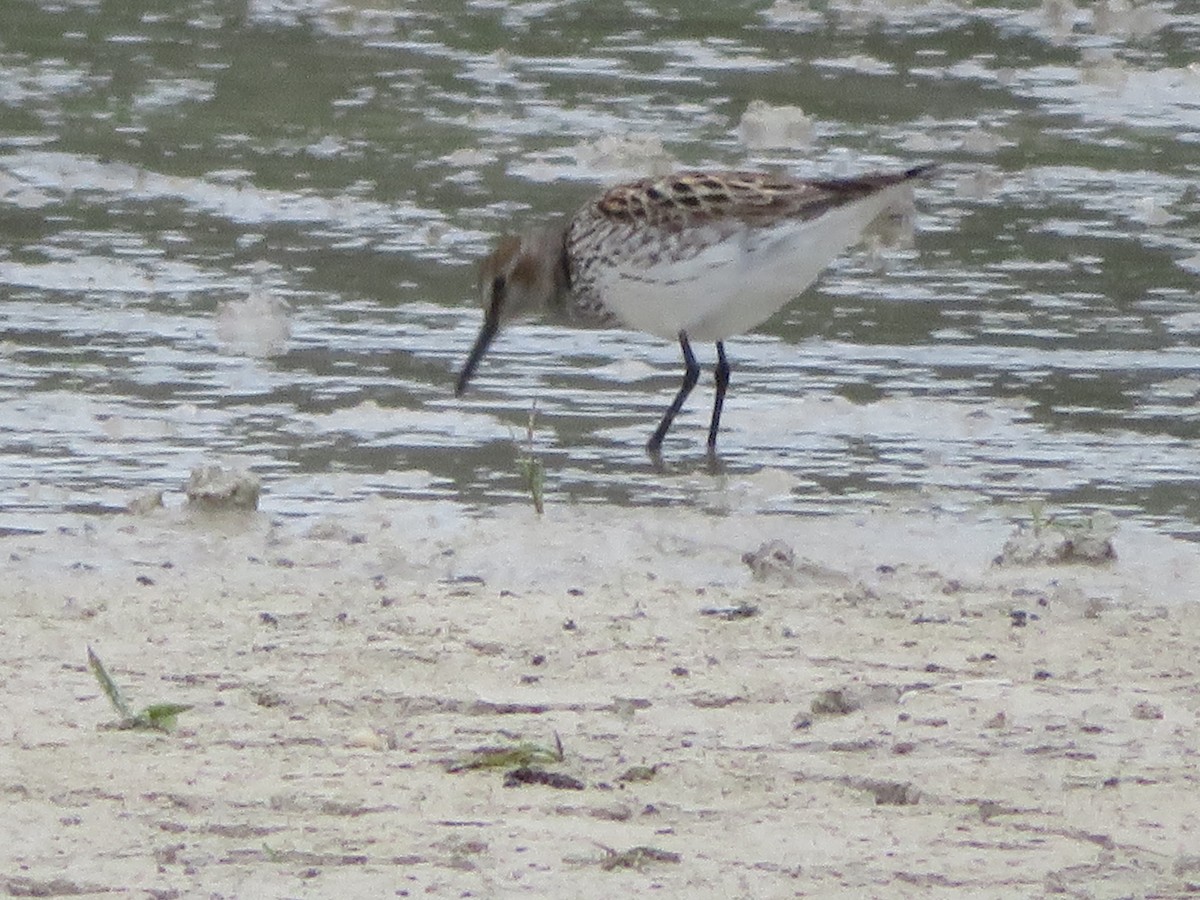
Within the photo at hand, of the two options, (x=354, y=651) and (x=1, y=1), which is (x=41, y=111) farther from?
(x=354, y=651)

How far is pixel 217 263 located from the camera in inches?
399

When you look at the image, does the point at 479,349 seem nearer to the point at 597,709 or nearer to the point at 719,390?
the point at 719,390

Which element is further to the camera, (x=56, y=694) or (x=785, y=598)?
(x=785, y=598)

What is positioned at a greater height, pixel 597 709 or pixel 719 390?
pixel 597 709

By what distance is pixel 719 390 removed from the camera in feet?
27.5

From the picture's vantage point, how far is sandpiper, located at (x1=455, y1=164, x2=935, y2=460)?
27.1ft

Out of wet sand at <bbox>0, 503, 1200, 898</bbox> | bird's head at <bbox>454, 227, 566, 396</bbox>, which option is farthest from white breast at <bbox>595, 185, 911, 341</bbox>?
wet sand at <bbox>0, 503, 1200, 898</bbox>

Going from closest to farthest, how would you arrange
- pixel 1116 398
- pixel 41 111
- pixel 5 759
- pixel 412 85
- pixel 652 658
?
pixel 5 759 → pixel 652 658 → pixel 1116 398 → pixel 41 111 → pixel 412 85

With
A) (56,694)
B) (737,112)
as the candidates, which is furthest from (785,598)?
(737,112)

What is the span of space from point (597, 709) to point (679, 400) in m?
3.14

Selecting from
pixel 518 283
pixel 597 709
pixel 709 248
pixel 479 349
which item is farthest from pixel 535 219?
pixel 597 709

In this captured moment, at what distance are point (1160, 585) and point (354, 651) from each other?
7.00 feet

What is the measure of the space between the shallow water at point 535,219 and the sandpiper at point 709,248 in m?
0.29

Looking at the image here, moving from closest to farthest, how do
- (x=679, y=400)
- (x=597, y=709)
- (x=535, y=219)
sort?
(x=597, y=709) < (x=679, y=400) < (x=535, y=219)
